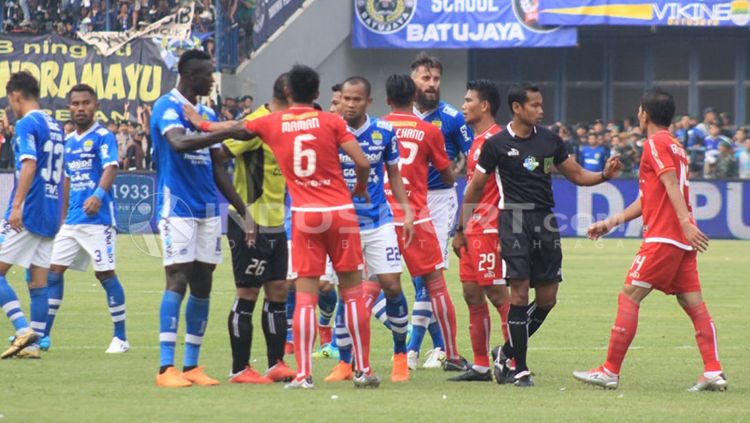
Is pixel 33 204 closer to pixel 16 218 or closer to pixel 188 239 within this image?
pixel 16 218

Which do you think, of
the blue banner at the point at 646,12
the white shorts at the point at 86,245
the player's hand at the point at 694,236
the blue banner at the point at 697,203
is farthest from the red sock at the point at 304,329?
the blue banner at the point at 646,12

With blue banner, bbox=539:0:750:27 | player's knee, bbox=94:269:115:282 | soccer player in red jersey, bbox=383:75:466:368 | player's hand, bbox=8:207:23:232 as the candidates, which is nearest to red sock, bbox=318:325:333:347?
soccer player in red jersey, bbox=383:75:466:368

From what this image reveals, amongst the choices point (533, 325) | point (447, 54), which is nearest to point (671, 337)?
point (533, 325)

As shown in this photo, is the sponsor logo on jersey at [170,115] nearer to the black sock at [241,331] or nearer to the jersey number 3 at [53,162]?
the black sock at [241,331]

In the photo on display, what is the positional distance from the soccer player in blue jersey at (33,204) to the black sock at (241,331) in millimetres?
2414

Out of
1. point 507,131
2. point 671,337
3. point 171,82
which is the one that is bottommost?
point 671,337

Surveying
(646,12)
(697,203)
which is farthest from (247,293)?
(646,12)

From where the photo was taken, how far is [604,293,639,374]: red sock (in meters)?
9.93

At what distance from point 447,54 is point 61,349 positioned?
29501 mm

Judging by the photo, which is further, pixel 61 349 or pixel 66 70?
pixel 66 70

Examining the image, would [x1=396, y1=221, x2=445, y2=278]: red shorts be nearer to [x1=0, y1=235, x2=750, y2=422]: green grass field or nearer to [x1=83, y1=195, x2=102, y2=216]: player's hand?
[x1=0, y1=235, x2=750, y2=422]: green grass field

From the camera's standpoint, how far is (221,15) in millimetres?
37188

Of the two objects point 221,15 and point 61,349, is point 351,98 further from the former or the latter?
point 221,15

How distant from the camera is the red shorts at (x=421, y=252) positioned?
36.4ft
